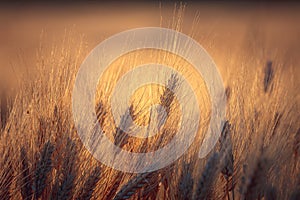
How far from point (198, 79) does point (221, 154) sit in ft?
1.62

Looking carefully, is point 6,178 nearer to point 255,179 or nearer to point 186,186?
point 186,186

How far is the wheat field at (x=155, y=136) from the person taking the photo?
6.59 ft

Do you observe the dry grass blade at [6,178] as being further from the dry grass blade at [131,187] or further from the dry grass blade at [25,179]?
the dry grass blade at [131,187]

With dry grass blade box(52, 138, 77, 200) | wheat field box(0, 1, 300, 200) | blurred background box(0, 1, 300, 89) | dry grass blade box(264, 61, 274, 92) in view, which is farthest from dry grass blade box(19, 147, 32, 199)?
blurred background box(0, 1, 300, 89)

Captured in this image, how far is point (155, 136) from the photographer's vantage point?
7.27ft

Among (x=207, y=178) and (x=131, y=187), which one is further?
(x=131, y=187)

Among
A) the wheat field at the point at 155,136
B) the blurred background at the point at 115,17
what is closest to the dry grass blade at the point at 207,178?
the wheat field at the point at 155,136

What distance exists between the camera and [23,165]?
225 cm

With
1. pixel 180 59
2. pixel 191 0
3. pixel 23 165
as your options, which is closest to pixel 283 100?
pixel 180 59

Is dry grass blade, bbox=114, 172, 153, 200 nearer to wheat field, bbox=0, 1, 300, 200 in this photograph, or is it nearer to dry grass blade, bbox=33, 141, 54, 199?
wheat field, bbox=0, 1, 300, 200

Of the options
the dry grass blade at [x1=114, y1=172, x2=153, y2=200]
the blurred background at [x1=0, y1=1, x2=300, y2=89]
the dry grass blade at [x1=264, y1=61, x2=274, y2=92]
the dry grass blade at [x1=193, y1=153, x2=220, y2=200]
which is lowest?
the dry grass blade at [x1=114, y1=172, x2=153, y2=200]

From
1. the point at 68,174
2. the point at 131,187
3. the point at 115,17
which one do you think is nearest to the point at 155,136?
the point at 131,187

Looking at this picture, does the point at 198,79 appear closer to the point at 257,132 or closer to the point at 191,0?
the point at 257,132

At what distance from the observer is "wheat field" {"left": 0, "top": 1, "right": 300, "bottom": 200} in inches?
79.0
